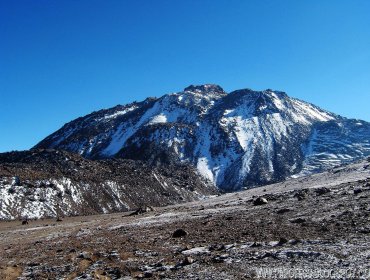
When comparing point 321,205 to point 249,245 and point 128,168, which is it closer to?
point 249,245

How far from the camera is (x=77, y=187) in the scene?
99812 millimetres

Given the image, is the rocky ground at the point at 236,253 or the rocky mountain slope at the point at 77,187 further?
the rocky mountain slope at the point at 77,187

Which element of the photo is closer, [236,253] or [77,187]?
[236,253]

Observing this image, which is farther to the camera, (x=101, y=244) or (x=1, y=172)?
(x=1, y=172)

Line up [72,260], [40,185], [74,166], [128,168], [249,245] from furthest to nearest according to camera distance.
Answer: [128,168]
[74,166]
[40,185]
[72,260]
[249,245]

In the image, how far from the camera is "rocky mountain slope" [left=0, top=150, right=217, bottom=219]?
8825cm

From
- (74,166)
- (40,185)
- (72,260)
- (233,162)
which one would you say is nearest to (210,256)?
(72,260)

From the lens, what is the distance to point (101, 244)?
2867cm

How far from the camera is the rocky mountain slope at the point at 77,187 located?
8825 cm

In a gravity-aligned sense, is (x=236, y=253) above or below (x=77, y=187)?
below

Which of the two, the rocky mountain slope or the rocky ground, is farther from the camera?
the rocky mountain slope

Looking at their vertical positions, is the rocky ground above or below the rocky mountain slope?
below

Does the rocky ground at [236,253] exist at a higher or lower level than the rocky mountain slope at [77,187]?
lower

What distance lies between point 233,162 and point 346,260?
18518 centimetres
